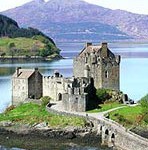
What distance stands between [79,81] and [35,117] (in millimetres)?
7048

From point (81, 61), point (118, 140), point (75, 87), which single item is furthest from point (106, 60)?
point (118, 140)

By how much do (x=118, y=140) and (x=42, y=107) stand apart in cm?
1653

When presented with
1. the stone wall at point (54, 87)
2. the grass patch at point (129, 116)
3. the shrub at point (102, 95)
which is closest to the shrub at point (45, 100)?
the stone wall at point (54, 87)

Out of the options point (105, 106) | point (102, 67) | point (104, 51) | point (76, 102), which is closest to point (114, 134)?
point (76, 102)

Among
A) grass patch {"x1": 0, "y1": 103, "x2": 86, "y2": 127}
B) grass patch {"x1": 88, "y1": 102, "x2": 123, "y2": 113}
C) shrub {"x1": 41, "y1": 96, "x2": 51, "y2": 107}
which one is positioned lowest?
grass patch {"x1": 0, "y1": 103, "x2": 86, "y2": 127}

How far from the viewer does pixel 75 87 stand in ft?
215

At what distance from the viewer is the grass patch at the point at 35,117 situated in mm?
60594

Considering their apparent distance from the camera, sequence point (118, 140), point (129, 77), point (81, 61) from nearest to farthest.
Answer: point (118, 140) < point (81, 61) < point (129, 77)

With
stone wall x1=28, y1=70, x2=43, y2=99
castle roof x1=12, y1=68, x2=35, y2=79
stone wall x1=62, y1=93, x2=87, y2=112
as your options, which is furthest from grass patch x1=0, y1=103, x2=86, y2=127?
castle roof x1=12, y1=68, x2=35, y2=79

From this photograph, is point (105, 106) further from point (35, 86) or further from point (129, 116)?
point (35, 86)

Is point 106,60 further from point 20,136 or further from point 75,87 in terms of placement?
point 20,136

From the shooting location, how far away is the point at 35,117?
210 feet

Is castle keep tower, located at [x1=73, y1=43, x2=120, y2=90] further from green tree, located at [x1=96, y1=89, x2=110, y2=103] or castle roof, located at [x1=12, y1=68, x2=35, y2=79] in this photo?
castle roof, located at [x1=12, y1=68, x2=35, y2=79]

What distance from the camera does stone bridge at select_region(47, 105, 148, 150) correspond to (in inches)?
1951
